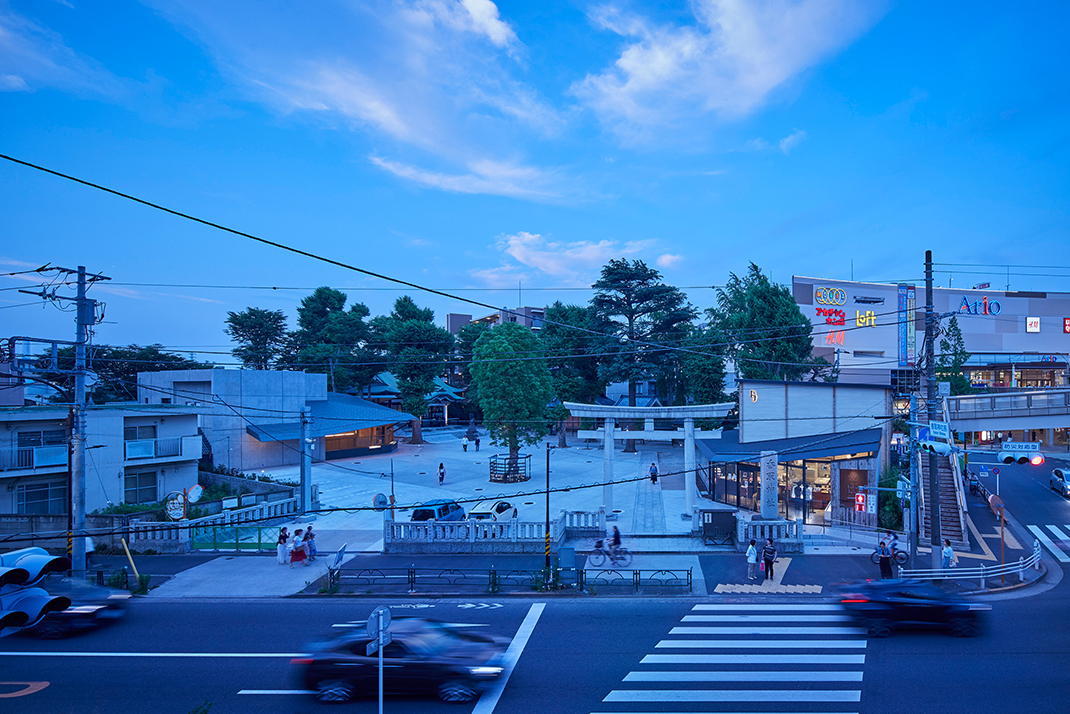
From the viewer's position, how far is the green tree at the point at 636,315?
47.2 metres

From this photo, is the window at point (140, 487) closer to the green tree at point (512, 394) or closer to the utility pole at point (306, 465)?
the utility pole at point (306, 465)

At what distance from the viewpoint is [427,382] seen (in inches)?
2124

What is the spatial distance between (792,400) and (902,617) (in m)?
16.0

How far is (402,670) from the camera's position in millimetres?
10711

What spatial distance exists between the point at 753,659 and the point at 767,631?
1.93 meters

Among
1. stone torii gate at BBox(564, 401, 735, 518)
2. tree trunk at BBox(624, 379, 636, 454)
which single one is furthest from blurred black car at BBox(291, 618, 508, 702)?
tree trunk at BBox(624, 379, 636, 454)

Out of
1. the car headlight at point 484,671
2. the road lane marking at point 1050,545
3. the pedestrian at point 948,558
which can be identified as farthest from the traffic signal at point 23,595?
the road lane marking at point 1050,545

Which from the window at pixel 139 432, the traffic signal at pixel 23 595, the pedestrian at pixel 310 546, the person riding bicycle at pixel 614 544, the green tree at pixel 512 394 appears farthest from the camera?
the green tree at pixel 512 394

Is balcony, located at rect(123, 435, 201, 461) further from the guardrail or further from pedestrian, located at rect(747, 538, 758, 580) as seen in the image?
the guardrail

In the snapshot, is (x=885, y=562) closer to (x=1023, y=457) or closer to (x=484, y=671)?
(x=1023, y=457)

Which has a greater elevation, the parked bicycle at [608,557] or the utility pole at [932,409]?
the utility pole at [932,409]

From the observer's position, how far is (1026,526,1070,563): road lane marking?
2034 centimetres

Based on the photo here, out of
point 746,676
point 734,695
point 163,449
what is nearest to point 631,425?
point 163,449

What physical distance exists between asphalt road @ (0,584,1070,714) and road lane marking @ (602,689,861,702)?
0.04 m
